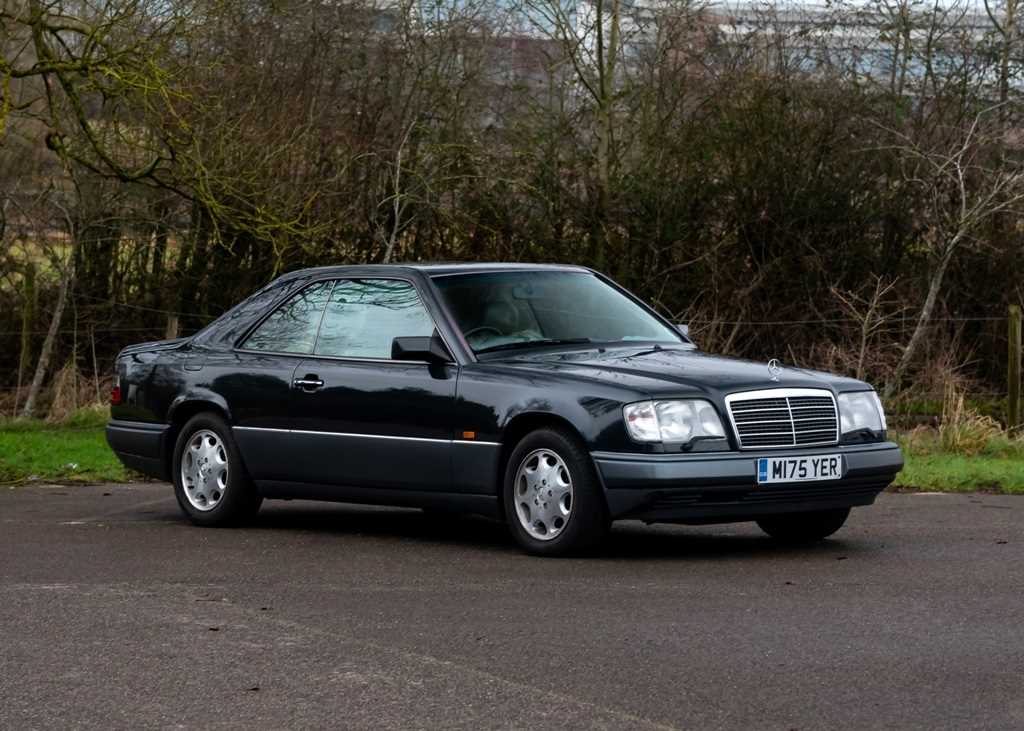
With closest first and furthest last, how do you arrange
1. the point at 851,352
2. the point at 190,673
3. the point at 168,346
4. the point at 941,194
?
the point at 190,673 < the point at 168,346 < the point at 851,352 < the point at 941,194

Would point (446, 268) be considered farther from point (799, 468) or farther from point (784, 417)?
point (799, 468)

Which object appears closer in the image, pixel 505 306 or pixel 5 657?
pixel 5 657

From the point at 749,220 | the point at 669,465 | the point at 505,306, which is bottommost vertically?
the point at 669,465

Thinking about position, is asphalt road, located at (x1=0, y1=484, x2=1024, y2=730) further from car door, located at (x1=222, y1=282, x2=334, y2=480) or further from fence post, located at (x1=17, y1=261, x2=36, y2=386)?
fence post, located at (x1=17, y1=261, x2=36, y2=386)

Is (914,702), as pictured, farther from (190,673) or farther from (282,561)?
Answer: (282,561)

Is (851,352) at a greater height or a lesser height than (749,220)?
lesser

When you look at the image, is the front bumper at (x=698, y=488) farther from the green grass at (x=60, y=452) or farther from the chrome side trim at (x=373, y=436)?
the green grass at (x=60, y=452)

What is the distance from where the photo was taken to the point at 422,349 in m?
10.4

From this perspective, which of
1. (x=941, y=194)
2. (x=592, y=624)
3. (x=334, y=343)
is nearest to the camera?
(x=592, y=624)

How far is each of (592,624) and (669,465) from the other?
1.85 metres

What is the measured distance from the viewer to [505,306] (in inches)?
427

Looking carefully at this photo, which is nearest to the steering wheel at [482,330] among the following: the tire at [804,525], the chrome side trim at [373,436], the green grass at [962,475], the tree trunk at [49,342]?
the chrome side trim at [373,436]

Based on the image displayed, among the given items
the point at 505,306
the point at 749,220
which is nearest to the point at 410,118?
the point at 749,220

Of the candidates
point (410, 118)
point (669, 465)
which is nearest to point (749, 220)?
point (410, 118)
